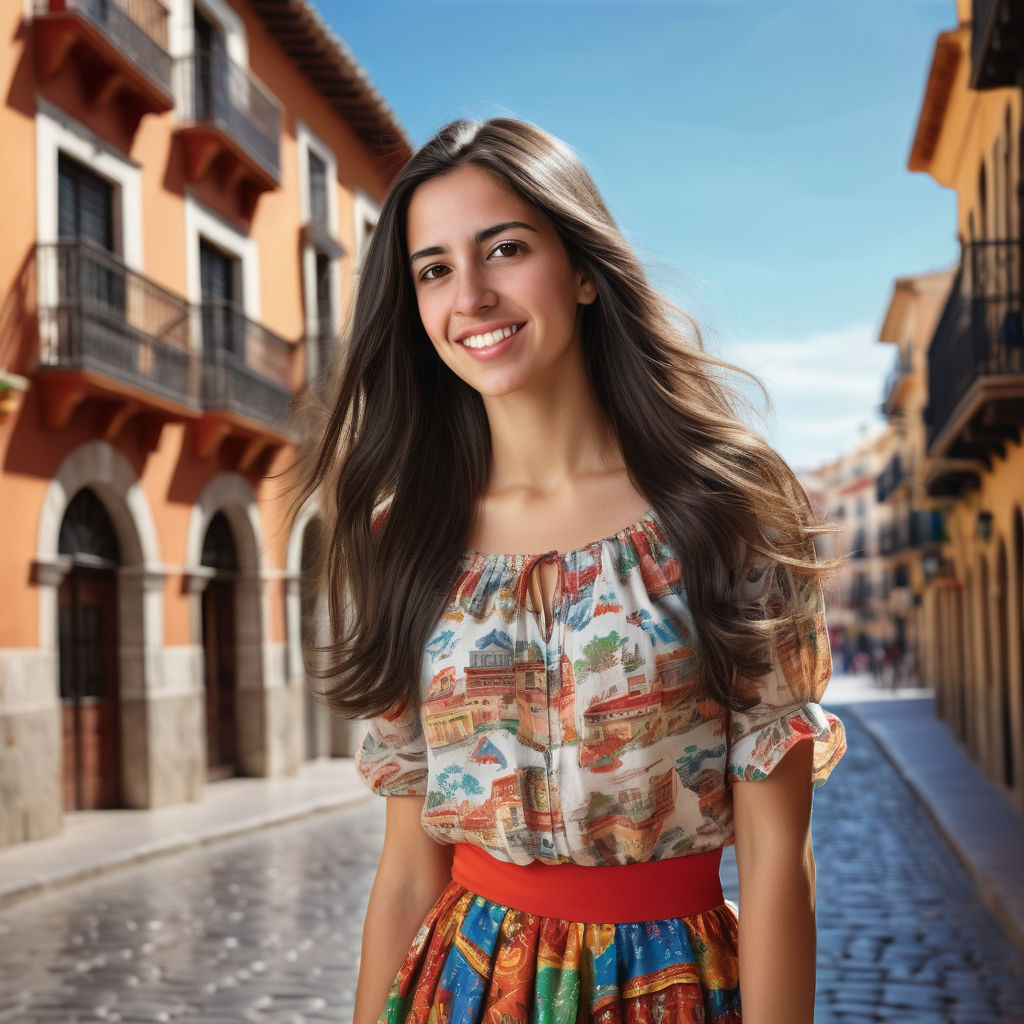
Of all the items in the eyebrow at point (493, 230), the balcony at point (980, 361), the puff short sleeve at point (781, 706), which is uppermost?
the balcony at point (980, 361)

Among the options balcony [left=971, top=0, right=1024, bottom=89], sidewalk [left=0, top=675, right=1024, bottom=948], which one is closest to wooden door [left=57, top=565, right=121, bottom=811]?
sidewalk [left=0, top=675, right=1024, bottom=948]

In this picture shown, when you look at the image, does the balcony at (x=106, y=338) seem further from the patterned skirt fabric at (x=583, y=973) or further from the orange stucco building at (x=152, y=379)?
the patterned skirt fabric at (x=583, y=973)

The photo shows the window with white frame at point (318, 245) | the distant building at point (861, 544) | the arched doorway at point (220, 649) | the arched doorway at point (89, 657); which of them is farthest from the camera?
the distant building at point (861, 544)

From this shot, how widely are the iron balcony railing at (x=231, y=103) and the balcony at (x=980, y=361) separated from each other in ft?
27.6

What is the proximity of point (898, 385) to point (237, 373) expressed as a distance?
28.5 metres

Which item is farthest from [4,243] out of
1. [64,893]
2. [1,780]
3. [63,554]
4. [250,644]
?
[250,644]

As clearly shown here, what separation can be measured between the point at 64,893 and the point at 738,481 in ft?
29.1

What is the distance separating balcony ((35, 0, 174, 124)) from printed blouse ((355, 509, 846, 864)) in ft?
39.6

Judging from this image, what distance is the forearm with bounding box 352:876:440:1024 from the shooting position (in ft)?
7.12

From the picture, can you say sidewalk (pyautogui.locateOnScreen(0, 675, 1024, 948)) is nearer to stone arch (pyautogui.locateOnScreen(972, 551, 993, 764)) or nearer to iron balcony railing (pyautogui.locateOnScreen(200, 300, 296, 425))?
stone arch (pyautogui.locateOnScreen(972, 551, 993, 764))

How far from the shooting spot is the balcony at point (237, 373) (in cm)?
1574

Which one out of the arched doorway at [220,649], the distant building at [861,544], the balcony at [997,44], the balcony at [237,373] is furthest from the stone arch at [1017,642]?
the distant building at [861,544]

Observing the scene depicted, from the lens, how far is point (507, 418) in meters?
2.21

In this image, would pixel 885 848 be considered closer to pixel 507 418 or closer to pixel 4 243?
pixel 4 243
